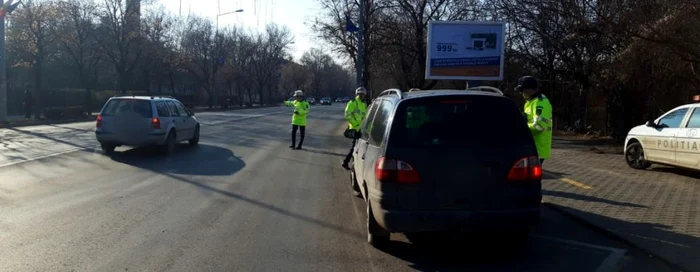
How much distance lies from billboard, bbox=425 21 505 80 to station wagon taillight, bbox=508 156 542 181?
11.1 metres

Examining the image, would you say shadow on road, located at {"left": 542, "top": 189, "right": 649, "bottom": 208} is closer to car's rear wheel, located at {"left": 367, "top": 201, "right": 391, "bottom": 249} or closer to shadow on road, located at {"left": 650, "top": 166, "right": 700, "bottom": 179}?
shadow on road, located at {"left": 650, "top": 166, "right": 700, "bottom": 179}

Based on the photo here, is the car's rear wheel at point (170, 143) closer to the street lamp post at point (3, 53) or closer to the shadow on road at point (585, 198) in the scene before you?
the shadow on road at point (585, 198)

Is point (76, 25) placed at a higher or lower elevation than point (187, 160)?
higher

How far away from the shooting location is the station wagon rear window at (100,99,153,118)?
14852 millimetres

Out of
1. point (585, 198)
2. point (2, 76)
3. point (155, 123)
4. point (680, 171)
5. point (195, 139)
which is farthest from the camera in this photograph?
point (2, 76)

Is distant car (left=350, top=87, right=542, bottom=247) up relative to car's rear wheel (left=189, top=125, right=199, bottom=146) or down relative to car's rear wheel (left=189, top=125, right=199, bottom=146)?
up

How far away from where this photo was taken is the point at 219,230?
7.11 m

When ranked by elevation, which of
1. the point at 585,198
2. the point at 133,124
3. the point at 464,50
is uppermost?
the point at 464,50

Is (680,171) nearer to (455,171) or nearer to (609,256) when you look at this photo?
(609,256)

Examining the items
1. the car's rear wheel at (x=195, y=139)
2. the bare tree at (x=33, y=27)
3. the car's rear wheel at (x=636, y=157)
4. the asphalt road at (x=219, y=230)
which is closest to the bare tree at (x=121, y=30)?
the bare tree at (x=33, y=27)

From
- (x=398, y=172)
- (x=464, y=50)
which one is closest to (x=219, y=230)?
(x=398, y=172)

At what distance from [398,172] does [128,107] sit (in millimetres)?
10999

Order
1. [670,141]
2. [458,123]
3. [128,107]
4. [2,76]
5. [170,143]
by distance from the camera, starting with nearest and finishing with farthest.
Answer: [458,123] → [670,141] → [128,107] → [170,143] → [2,76]

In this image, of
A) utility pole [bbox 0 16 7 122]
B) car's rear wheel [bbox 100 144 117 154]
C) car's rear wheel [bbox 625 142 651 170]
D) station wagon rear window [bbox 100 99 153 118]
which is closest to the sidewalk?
car's rear wheel [bbox 625 142 651 170]
